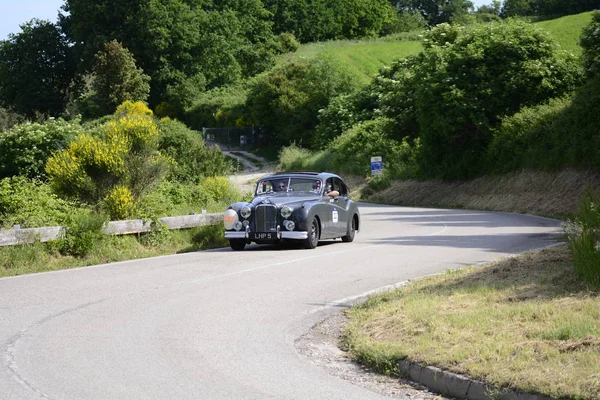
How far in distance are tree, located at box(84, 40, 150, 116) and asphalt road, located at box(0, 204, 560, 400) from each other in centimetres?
6399

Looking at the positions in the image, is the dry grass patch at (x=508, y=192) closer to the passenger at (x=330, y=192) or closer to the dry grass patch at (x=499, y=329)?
the passenger at (x=330, y=192)

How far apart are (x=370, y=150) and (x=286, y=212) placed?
1537 inches

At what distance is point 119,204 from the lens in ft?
69.2

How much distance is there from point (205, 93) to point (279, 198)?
7357cm

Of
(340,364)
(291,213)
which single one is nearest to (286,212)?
(291,213)

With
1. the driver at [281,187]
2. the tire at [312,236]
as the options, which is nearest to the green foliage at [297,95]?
the driver at [281,187]

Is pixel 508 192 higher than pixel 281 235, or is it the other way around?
pixel 508 192

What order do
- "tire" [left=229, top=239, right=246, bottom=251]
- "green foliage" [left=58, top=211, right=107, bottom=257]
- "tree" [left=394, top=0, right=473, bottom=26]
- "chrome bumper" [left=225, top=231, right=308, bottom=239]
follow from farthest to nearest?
"tree" [left=394, top=0, right=473, bottom=26]
"tire" [left=229, top=239, right=246, bottom=251]
"chrome bumper" [left=225, top=231, right=308, bottom=239]
"green foliage" [left=58, top=211, right=107, bottom=257]

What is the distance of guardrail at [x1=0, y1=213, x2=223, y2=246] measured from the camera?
1689 centimetres

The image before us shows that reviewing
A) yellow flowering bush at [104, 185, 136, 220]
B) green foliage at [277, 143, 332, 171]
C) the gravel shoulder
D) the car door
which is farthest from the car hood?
green foliage at [277, 143, 332, 171]

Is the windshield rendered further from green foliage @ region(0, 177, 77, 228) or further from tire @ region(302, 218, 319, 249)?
green foliage @ region(0, 177, 77, 228)

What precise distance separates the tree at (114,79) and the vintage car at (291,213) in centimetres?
6265

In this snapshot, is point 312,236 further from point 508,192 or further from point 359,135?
point 359,135

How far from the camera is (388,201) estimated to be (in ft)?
157
